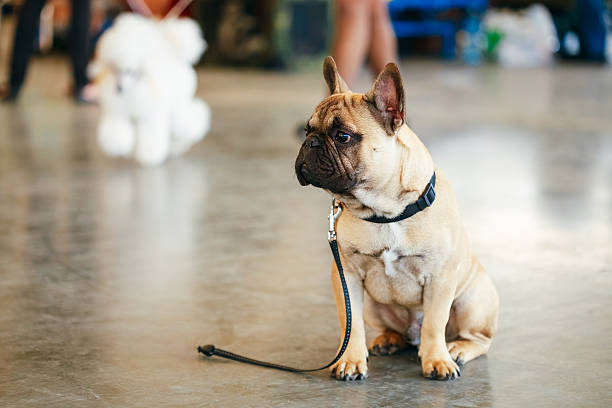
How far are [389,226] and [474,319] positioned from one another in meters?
0.36

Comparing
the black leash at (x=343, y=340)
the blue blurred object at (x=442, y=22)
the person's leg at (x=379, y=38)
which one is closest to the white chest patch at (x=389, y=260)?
the black leash at (x=343, y=340)

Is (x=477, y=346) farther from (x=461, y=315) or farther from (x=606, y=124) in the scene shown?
(x=606, y=124)

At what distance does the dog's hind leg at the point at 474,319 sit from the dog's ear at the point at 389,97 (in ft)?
1.49

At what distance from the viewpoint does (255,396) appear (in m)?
1.81

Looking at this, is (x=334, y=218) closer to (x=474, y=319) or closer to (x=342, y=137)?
(x=342, y=137)

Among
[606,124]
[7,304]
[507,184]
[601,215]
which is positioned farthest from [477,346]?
[606,124]

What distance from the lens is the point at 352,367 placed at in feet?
6.21

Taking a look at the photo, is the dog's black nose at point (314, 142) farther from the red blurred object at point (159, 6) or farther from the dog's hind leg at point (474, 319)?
the red blurred object at point (159, 6)

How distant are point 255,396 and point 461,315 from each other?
533 millimetres

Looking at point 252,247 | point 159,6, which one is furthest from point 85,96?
point 252,247

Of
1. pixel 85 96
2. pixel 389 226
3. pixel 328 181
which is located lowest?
pixel 85 96

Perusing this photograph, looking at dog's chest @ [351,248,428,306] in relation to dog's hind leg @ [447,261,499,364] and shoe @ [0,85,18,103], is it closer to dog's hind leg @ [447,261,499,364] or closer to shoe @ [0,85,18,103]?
dog's hind leg @ [447,261,499,364]

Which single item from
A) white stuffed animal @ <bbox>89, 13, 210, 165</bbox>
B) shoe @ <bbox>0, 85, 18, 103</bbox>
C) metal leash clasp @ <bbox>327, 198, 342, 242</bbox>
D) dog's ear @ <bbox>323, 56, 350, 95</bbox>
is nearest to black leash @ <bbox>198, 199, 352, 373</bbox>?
metal leash clasp @ <bbox>327, 198, 342, 242</bbox>

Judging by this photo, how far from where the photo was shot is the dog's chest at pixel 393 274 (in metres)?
1.83
